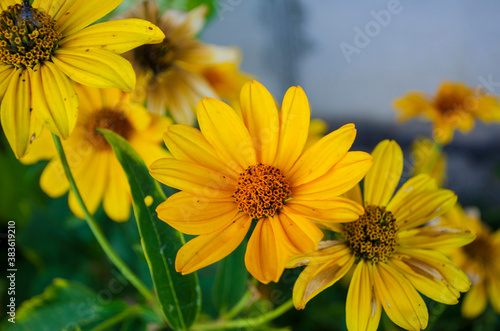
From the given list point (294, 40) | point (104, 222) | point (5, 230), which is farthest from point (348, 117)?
point (5, 230)

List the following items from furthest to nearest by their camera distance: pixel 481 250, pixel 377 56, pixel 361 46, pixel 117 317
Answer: pixel 377 56, pixel 361 46, pixel 481 250, pixel 117 317

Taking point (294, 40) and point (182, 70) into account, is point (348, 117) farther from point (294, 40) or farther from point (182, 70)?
point (182, 70)

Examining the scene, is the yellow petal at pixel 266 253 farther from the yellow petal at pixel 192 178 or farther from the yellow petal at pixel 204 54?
the yellow petal at pixel 204 54

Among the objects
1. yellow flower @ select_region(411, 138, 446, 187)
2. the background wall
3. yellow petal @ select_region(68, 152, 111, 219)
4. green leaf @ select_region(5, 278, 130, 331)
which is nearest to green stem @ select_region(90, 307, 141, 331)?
green leaf @ select_region(5, 278, 130, 331)

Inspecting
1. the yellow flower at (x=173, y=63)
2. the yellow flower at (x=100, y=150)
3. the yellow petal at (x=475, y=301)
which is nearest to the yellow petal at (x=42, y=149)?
the yellow flower at (x=100, y=150)

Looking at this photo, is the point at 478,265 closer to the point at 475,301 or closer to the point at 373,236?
the point at 475,301

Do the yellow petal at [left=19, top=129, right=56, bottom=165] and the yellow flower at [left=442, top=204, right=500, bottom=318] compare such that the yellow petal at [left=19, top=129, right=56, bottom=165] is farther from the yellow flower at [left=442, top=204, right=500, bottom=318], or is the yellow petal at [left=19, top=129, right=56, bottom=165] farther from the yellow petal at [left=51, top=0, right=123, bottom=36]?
the yellow flower at [left=442, top=204, right=500, bottom=318]

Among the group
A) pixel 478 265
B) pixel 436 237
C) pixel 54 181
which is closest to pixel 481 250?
pixel 478 265
